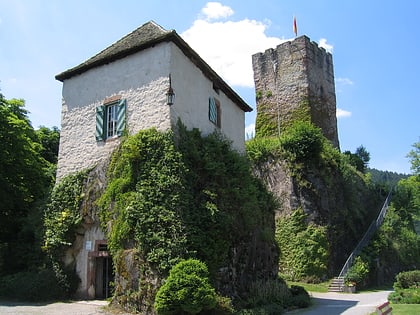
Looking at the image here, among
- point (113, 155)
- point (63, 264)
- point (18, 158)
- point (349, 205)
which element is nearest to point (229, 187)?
point (113, 155)

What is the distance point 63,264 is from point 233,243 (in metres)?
6.27

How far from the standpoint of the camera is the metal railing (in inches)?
968

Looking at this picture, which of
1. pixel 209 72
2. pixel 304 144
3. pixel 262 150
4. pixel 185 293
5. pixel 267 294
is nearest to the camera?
pixel 185 293

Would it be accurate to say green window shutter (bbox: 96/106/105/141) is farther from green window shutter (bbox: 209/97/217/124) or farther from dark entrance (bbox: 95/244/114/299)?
green window shutter (bbox: 209/97/217/124)

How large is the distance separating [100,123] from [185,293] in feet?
25.9

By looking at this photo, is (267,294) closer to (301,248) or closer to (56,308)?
(56,308)

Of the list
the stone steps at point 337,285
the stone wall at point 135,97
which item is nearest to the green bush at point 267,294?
the stone wall at point 135,97

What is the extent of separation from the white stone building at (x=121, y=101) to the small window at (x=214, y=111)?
0.05 m

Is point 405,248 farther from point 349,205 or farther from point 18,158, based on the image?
point 18,158

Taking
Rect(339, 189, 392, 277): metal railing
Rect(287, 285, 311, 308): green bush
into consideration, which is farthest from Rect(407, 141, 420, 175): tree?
Rect(287, 285, 311, 308): green bush

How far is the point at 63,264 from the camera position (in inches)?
579

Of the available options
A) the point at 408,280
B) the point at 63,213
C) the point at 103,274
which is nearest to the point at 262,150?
the point at 408,280

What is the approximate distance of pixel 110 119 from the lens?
50.8ft

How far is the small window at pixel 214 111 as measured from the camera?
17.0 m
